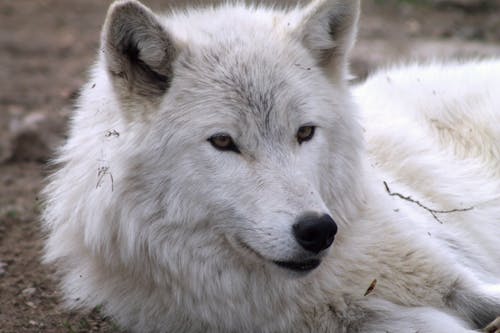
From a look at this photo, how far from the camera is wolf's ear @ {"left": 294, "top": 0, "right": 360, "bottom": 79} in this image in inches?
150

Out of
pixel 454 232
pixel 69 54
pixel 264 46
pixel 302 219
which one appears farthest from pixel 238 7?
pixel 69 54

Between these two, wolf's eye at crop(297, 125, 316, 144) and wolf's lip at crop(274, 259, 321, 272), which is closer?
wolf's lip at crop(274, 259, 321, 272)

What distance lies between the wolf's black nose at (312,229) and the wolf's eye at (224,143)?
1.47 ft

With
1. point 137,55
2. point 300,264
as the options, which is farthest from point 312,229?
point 137,55

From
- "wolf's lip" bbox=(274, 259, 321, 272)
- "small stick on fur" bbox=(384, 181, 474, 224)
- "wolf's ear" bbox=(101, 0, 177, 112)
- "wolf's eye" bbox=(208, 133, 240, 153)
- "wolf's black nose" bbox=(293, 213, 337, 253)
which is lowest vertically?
"small stick on fur" bbox=(384, 181, 474, 224)

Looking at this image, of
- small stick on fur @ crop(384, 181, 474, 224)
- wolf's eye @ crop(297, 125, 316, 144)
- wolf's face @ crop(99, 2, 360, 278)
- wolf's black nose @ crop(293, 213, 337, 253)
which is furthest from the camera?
small stick on fur @ crop(384, 181, 474, 224)

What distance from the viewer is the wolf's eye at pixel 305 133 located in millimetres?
3611

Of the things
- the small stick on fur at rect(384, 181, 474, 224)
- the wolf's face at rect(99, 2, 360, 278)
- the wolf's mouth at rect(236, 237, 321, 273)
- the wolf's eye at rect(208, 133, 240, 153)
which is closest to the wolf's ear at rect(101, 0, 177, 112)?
the wolf's face at rect(99, 2, 360, 278)

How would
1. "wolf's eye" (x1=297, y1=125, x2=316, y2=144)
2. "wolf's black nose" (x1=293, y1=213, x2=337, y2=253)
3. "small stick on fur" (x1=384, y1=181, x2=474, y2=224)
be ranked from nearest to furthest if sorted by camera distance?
"wolf's black nose" (x1=293, y1=213, x2=337, y2=253), "wolf's eye" (x1=297, y1=125, x2=316, y2=144), "small stick on fur" (x1=384, y1=181, x2=474, y2=224)

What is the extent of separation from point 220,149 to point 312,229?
54cm

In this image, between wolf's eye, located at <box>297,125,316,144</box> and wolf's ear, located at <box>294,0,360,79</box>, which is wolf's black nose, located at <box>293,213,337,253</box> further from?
wolf's ear, located at <box>294,0,360,79</box>

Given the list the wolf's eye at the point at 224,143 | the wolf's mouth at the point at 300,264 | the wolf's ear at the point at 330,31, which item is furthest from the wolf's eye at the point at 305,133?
the wolf's mouth at the point at 300,264

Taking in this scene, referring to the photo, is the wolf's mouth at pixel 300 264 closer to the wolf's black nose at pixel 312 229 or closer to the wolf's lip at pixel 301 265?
the wolf's lip at pixel 301 265

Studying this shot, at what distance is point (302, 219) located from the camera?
3.26m
